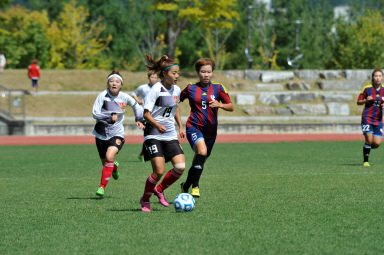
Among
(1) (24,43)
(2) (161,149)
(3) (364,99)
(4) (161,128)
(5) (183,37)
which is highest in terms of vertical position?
(4) (161,128)

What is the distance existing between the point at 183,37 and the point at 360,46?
2464 cm

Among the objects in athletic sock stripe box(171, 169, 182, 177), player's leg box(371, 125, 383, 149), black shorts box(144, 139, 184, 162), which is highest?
black shorts box(144, 139, 184, 162)

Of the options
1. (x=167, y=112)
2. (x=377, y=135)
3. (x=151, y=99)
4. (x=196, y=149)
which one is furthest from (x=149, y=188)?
(x=377, y=135)

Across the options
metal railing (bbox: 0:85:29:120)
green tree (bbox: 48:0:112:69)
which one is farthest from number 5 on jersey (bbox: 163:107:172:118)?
green tree (bbox: 48:0:112:69)

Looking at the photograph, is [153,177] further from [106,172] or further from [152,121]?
[106,172]

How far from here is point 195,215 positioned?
8039 mm

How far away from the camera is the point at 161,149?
28.0 feet

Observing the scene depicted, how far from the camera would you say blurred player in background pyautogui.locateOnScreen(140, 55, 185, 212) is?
8445 millimetres

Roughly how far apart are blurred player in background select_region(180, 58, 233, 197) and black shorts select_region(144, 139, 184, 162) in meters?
1.17

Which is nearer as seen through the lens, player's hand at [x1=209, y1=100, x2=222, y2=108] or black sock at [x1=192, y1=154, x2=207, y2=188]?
player's hand at [x1=209, y1=100, x2=222, y2=108]

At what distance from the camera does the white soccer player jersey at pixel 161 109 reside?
851cm

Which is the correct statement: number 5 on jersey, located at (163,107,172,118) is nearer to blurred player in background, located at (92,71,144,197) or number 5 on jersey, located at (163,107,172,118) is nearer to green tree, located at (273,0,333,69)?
blurred player in background, located at (92,71,144,197)

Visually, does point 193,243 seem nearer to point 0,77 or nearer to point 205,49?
point 0,77

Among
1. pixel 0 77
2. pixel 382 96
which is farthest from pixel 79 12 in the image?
pixel 382 96
